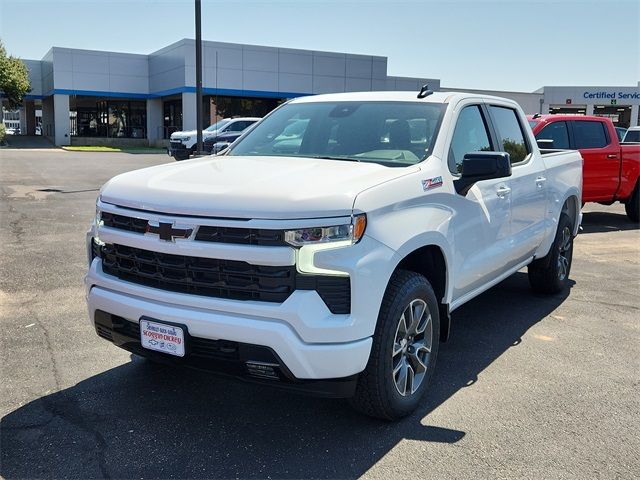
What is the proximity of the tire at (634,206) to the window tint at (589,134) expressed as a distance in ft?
4.97

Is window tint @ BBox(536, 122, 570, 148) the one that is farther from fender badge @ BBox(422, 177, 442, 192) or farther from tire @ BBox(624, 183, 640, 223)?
fender badge @ BBox(422, 177, 442, 192)

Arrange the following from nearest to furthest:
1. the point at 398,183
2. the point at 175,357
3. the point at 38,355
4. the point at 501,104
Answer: the point at 175,357, the point at 398,183, the point at 38,355, the point at 501,104

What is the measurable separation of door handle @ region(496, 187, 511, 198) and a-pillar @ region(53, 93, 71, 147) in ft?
138

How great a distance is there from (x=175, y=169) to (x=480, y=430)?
243cm

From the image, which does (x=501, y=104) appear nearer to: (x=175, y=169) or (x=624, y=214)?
(x=175, y=169)

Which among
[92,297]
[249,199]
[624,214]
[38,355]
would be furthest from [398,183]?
[624,214]

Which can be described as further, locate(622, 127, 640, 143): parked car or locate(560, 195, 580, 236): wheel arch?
locate(622, 127, 640, 143): parked car

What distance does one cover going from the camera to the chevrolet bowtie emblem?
10.5ft

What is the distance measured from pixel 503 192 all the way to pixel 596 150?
741 cm

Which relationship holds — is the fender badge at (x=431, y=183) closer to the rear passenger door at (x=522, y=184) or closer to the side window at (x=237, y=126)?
the rear passenger door at (x=522, y=184)

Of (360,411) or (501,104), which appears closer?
(360,411)

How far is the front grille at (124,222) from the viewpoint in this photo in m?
3.40

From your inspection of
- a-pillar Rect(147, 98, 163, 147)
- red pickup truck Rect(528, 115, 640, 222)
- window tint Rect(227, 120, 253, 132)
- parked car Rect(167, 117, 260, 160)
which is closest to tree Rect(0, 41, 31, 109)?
a-pillar Rect(147, 98, 163, 147)

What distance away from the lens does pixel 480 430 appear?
11.8 feet
